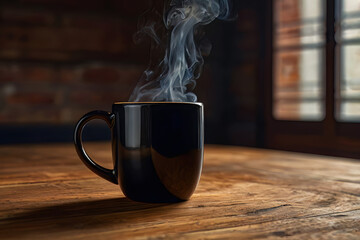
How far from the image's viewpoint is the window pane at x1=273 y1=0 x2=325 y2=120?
2.57 metres

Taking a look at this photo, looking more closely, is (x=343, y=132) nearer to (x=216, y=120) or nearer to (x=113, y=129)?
(x=216, y=120)

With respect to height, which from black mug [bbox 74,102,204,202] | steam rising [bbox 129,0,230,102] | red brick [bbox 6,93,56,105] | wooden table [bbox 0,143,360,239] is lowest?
wooden table [bbox 0,143,360,239]

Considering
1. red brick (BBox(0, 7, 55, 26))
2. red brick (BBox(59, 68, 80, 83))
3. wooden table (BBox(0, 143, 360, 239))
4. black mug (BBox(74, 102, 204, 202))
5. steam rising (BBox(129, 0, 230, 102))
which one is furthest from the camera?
red brick (BBox(59, 68, 80, 83))

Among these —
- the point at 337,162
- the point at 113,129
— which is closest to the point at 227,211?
the point at 113,129

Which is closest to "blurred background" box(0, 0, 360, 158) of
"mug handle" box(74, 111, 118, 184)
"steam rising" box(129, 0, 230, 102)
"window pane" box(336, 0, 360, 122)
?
"window pane" box(336, 0, 360, 122)

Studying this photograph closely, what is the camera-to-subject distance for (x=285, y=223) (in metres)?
0.45

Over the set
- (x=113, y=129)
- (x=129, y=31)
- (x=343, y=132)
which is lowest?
(x=343, y=132)

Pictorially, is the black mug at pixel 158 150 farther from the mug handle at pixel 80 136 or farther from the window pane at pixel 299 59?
the window pane at pixel 299 59

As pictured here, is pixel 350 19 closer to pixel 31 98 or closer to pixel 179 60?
pixel 31 98

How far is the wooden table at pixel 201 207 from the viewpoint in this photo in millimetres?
418

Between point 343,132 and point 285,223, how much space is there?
81.3 inches

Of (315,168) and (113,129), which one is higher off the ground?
(113,129)

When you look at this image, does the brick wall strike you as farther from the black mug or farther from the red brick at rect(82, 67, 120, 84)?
the black mug

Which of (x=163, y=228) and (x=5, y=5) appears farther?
(x=5, y=5)
